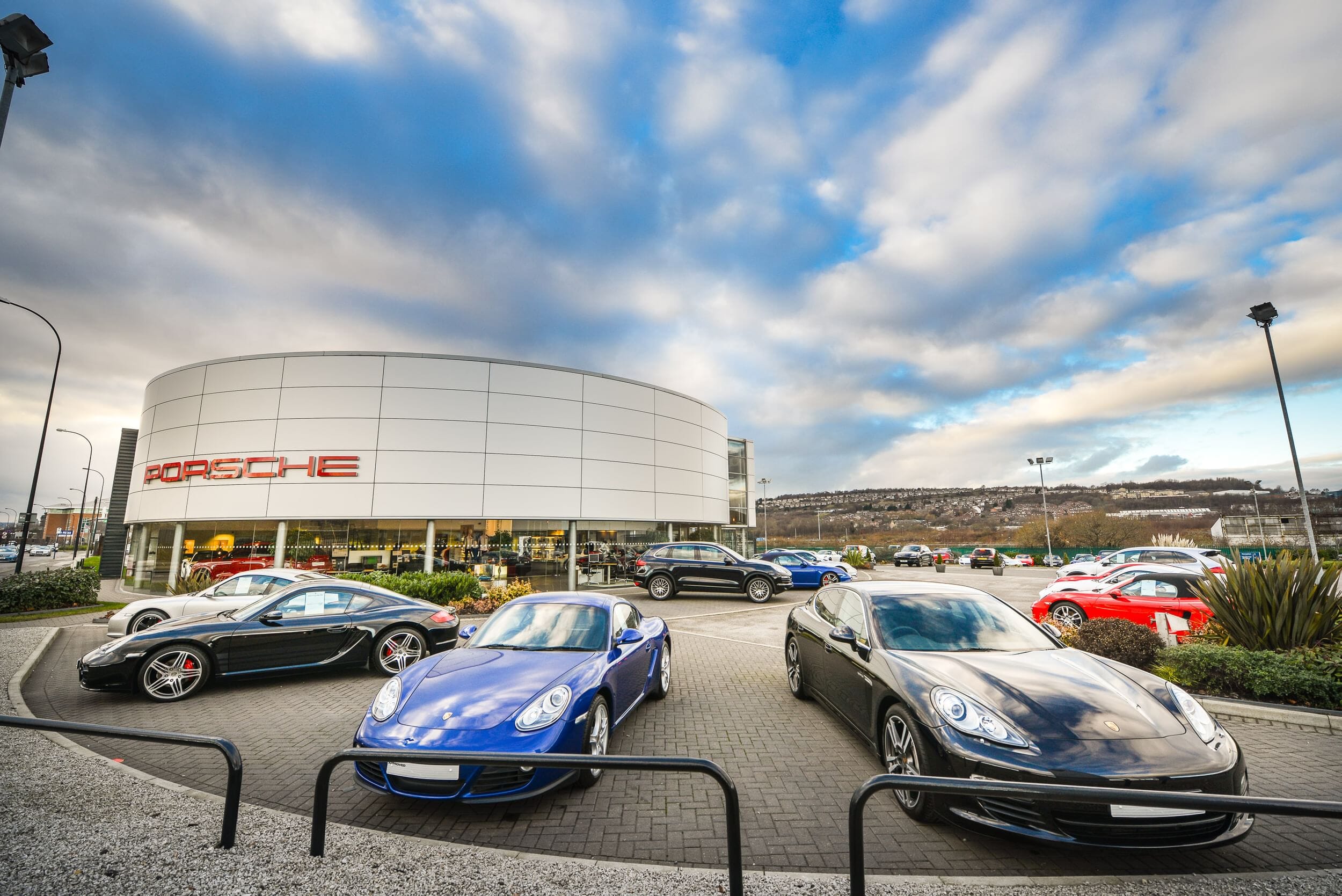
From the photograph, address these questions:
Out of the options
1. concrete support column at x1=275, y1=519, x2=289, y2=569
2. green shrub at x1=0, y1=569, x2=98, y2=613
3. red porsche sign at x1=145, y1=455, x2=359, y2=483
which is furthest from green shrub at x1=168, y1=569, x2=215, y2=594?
red porsche sign at x1=145, y1=455, x2=359, y2=483

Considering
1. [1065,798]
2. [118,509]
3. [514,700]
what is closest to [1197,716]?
[1065,798]

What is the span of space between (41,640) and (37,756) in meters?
8.02

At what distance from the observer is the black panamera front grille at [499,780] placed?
3.81m

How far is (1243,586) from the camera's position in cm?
695

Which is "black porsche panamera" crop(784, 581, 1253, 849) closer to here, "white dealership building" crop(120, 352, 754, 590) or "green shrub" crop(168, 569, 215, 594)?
"green shrub" crop(168, 569, 215, 594)

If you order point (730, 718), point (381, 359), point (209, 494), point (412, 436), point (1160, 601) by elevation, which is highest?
point (381, 359)

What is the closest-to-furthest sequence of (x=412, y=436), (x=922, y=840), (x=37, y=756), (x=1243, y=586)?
(x=922, y=840) < (x=37, y=756) < (x=1243, y=586) < (x=412, y=436)

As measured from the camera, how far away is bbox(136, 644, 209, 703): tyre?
6.75 m

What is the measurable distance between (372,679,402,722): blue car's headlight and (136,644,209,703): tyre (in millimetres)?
4393

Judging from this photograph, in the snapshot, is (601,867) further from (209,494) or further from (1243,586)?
(209,494)

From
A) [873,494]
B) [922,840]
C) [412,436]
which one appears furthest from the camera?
[873,494]

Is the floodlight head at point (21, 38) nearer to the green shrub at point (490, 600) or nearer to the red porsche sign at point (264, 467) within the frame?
the green shrub at point (490, 600)

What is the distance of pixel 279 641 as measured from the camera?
7.44 m

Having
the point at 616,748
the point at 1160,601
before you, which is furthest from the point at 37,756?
the point at 1160,601
